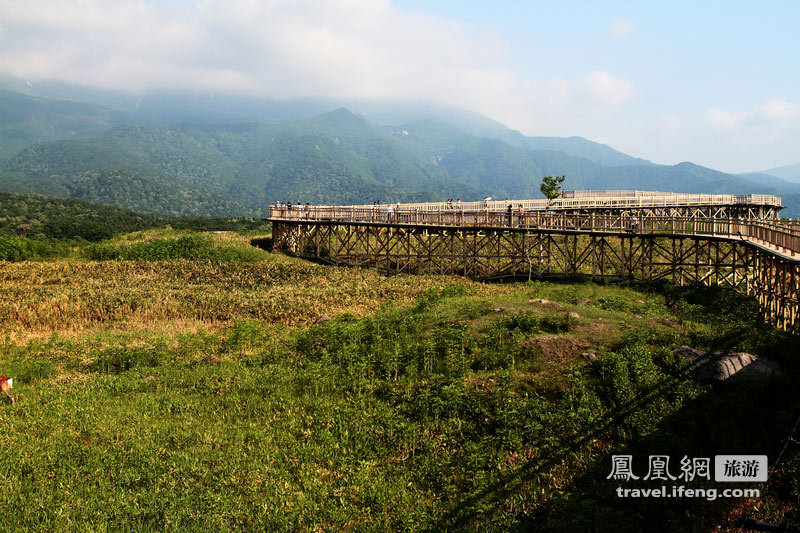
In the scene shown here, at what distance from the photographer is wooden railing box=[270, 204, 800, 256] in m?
24.7

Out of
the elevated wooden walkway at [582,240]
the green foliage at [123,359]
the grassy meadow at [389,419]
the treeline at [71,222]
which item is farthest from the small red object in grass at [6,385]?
the treeline at [71,222]

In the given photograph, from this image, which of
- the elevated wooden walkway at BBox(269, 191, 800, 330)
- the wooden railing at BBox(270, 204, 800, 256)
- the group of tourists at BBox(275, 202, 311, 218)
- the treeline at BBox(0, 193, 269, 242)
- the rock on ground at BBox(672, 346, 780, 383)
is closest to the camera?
the rock on ground at BBox(672, 346, 780, 383)

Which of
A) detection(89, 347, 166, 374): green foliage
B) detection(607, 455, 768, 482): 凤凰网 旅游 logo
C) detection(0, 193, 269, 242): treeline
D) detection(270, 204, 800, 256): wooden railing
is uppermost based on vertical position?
detection(270, 204, 800, 256): wooden railing

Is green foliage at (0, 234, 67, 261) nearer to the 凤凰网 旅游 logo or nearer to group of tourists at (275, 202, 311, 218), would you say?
group of tourists at (275, 202, 311, 218)

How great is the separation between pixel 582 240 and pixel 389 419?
3777 cm

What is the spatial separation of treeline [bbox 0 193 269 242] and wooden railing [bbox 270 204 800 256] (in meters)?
28.2

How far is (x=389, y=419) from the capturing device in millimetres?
13781

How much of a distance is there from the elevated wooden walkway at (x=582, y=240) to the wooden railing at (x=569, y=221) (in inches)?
3.0

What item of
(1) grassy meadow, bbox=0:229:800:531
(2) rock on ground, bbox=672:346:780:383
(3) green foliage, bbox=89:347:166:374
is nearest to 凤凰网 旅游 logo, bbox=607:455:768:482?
(1) grassy meadow, bbox=0:229:800:531

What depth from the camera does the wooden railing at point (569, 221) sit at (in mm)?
24664

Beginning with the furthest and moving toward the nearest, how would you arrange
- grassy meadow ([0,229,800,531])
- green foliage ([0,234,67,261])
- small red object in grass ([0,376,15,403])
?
green foliage ([0,234,67,261])
small red object in grass ([0,376,15,403])
grassy meadow ([0,229,800,531])

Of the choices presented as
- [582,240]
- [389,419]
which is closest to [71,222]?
[582,240]

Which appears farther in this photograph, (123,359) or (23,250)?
(23,250)

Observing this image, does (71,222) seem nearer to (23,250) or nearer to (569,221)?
(23,250)
